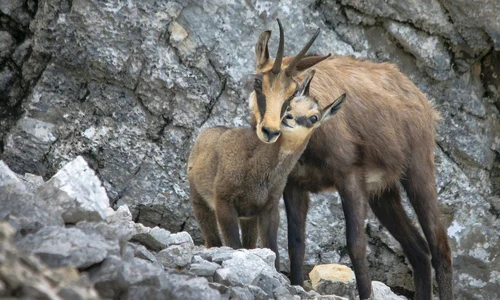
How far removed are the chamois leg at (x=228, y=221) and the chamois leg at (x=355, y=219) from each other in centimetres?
117

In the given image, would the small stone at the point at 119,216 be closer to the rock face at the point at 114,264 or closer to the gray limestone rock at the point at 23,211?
the rock face at the point at 114,264

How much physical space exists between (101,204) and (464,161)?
5533mm

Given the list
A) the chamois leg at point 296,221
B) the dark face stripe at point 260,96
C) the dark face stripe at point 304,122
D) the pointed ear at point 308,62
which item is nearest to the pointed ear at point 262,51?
the pointed ear at point 308,62

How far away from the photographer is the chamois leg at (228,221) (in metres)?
7.42

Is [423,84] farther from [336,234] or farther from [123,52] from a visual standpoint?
[123,52]

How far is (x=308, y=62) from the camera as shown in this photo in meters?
8.14

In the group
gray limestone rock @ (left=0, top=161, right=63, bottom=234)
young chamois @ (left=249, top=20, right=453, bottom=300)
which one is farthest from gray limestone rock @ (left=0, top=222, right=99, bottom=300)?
young chamois @ (left=249, top=20, right=453, bottom=300)

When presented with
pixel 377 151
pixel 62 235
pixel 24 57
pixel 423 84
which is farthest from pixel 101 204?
pixel 423 84

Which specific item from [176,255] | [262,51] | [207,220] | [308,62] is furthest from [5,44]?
[176,255]

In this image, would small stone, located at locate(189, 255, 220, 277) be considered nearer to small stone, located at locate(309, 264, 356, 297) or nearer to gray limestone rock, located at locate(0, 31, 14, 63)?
small stone, located at locate(309, 264, 356, 297)

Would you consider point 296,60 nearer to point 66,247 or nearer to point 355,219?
point 355,219

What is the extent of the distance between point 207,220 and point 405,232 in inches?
84.2

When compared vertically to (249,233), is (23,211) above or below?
below

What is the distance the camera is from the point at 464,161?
10.8m
